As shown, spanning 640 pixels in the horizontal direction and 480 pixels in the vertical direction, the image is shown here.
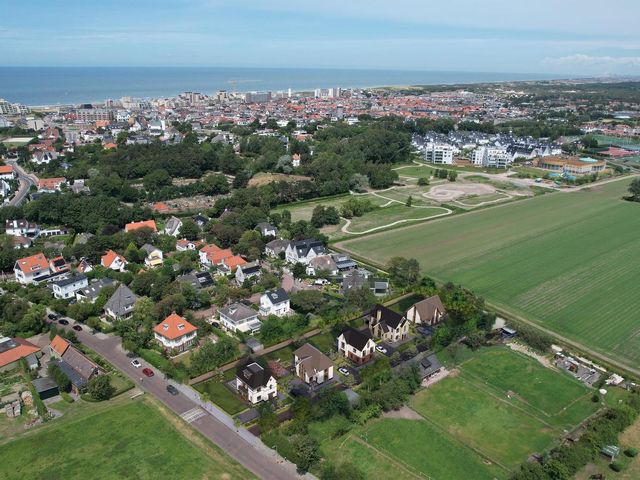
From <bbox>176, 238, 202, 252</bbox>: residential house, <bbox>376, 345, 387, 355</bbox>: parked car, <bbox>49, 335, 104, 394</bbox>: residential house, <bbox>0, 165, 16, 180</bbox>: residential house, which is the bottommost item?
<bbox>376, 345, 387, 355</bbox>: parked car

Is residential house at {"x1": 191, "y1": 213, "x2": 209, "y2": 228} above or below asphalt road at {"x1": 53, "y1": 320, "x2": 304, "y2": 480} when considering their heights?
above

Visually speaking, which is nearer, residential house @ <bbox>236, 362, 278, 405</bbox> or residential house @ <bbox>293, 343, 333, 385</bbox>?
residential house @ <bbox>236, 362, 278, 405</bbox>

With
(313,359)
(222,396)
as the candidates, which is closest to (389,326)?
(313,359)

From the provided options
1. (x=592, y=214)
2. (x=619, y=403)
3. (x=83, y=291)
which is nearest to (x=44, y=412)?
(x=83, y=291)

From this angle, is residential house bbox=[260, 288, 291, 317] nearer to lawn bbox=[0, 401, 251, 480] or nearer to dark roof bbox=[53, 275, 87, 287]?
lawn bbox=[0, 401, 251, 480]

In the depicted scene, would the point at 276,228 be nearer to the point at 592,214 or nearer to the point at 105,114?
the point at 592,214

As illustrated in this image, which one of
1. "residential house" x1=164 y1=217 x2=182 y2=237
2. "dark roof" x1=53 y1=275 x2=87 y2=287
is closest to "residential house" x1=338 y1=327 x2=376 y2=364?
"dark roof" x1=53 y1=275 x2=87 y2=287

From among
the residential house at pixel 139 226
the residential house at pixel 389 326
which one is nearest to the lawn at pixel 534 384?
the residential house at pixel 389 326
